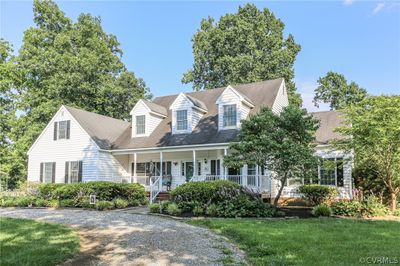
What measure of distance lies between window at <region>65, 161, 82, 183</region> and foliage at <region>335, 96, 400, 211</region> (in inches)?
623

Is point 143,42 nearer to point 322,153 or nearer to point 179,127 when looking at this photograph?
point 179,127

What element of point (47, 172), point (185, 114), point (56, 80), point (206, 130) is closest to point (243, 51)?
point (185, 114)

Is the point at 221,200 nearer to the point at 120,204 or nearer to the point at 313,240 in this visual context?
the point at 120,204

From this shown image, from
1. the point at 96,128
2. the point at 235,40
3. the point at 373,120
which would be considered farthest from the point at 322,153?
the point at 235,40

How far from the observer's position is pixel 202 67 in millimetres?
36688

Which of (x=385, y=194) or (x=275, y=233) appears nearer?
(x=275, y=233)

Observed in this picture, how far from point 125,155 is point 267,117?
41.7 feet

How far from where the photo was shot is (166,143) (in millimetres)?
20641

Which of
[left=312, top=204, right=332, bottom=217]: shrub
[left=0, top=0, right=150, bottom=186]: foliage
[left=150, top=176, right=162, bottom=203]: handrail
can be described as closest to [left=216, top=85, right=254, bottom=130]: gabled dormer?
[left=150, top=176, right=162, bottom=203]: handrail

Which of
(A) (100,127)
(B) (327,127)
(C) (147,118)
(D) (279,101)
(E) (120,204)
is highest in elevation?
(D) (279,101)

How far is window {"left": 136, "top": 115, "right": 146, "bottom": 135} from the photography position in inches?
896

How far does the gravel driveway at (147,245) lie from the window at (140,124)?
1270 centimetres

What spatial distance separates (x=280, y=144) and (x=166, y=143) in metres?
8.82

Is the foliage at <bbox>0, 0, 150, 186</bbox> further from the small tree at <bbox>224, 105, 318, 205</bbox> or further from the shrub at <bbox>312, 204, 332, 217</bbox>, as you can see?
the shrub at <bbox>312, 204, 332, 217</bbox>
